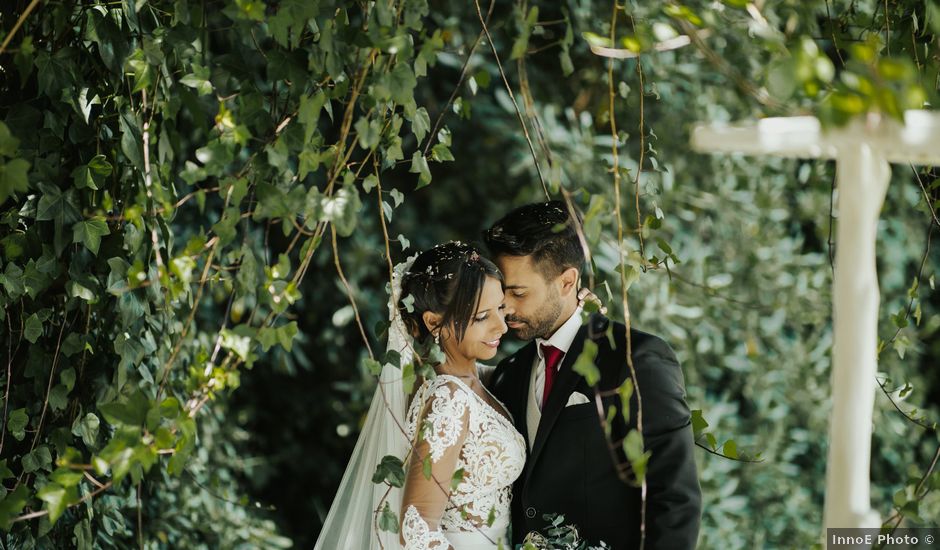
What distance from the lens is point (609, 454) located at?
8.41 feet

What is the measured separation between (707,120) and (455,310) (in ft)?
7.70

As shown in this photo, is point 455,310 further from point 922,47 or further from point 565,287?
point 922,47

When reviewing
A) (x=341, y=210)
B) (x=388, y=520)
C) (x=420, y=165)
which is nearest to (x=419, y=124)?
(x=420, y=165)

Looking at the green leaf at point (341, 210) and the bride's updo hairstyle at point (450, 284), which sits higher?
the green leaf at point (341, 210)

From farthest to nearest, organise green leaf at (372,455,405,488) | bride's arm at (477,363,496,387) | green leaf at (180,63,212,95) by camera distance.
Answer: bride's arm at (477,363,496,387) < green leaf at (372,455,405,488) < green leaf at (180,63,212,95)

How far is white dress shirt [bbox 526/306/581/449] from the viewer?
272 cm

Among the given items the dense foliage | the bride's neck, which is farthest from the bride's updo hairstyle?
the dense foliage

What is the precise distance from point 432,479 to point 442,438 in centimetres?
11

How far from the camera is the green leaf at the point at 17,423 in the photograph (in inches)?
84.7

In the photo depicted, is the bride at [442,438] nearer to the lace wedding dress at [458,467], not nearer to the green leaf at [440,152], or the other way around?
the lace wedding dress at [458,467]

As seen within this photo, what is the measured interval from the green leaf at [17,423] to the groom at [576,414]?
122 cm

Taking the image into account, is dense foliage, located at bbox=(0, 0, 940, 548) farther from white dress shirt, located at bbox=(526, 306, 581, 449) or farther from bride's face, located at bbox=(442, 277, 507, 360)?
bride's face, located at bbox=(442, 277, 507, 360)

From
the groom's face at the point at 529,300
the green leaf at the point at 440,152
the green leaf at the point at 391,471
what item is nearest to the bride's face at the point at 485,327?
the groom's face at the point at 529,300

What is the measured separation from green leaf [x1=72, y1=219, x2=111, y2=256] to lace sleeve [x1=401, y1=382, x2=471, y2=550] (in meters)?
0.87
